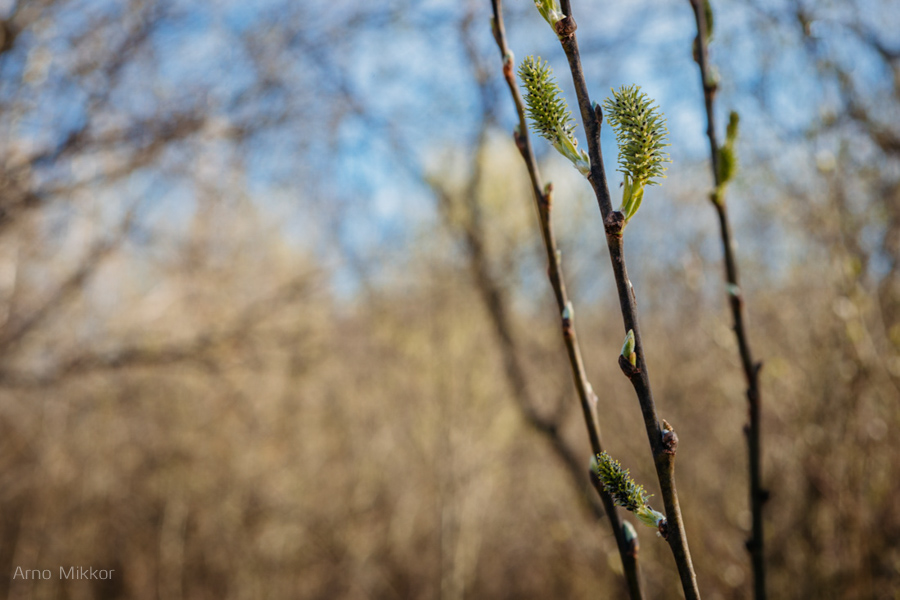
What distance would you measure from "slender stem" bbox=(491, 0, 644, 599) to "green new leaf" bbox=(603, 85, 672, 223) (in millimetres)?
179

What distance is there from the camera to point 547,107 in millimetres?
587

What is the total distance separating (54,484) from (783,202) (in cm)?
683

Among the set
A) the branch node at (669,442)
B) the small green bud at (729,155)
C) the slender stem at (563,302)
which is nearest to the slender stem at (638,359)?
the branch node at (669,442)

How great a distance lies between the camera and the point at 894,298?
2.81 meters

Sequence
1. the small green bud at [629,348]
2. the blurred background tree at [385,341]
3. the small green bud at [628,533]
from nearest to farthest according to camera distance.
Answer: the small green bud at [629,348]
the small green bud at [628,533]
the blurred background tree at [385,341]

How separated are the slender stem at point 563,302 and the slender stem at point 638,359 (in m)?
0.16

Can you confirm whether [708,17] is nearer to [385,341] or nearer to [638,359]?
[638,359]

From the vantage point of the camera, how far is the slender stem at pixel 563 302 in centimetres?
74

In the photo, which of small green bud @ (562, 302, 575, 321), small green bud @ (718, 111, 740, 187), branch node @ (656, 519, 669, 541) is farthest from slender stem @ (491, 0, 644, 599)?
small green bud @ (718, 111, 740, 187)

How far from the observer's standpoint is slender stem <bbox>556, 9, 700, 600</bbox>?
22.0 inches

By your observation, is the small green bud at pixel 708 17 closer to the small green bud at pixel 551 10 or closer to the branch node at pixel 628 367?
the small green bud at pixel 551 10

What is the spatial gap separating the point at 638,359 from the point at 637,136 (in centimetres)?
21

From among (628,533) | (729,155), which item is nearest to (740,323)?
(729,155)

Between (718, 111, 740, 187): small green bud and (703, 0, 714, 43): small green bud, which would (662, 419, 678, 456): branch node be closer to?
(718, 111, 740, 187): small green bud
